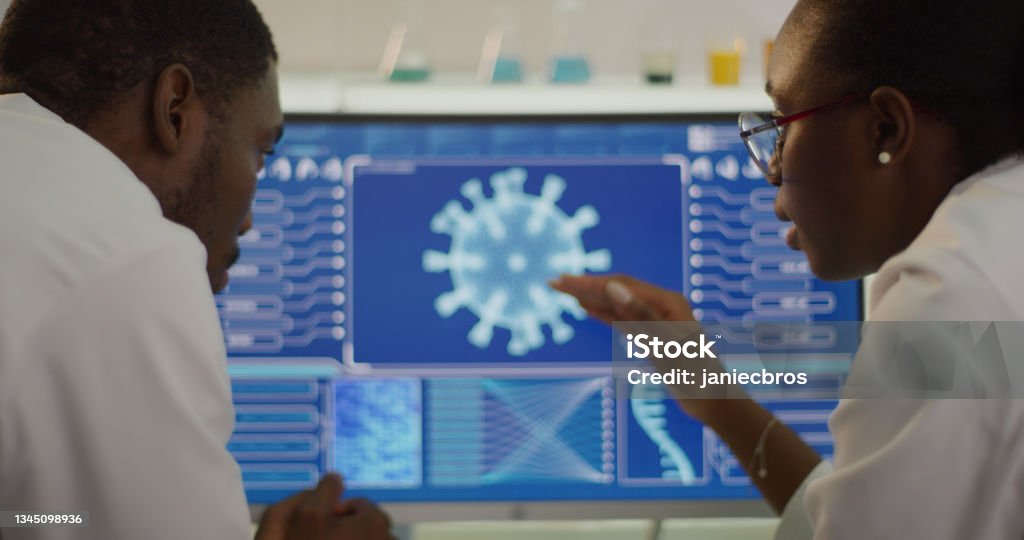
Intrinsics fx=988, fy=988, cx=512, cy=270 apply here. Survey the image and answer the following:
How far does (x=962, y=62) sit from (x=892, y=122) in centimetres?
7

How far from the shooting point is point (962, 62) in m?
0.82

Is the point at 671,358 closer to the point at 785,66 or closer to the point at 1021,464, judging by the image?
the point at 785,66

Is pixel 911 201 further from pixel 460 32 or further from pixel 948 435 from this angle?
pixel 460 32

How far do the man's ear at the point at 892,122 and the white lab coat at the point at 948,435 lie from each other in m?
0.11

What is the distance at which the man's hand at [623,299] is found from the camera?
4.04 ft

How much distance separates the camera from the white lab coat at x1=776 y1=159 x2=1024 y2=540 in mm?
687

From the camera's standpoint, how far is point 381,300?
1.37 metres

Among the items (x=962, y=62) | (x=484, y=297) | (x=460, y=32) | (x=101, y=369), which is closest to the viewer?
(x=101, y=369)

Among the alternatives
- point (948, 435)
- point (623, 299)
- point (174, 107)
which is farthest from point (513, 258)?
point (948, 435)

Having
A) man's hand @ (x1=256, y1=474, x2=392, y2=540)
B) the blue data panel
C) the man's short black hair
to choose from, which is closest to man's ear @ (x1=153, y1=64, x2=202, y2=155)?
the man's short black hair

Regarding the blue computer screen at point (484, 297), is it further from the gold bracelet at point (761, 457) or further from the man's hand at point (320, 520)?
the man's hand at point (320, 520)

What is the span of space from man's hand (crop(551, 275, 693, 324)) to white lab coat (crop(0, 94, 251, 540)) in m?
0.62

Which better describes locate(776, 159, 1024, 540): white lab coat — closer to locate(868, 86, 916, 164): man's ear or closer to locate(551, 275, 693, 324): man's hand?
locate(868, 86, 916, 164): man's ear

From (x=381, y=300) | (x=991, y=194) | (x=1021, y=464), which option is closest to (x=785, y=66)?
(x=991, y=194)
